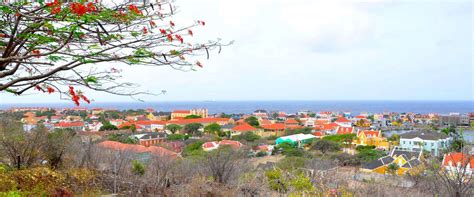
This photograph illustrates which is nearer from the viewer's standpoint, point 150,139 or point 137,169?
point 137,169

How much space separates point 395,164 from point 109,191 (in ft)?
44.9

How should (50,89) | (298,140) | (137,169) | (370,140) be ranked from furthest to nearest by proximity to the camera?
(298,140) → (370,140) → (137,169) → (50,89)

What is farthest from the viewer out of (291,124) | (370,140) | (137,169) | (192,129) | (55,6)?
(291,124)

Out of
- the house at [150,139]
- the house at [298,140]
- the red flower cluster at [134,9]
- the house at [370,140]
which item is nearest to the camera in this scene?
the red flower cluster at [134,9]

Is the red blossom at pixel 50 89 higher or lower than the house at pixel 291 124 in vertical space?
higher

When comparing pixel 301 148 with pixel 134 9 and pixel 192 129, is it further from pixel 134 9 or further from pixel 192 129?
pixel 134 9

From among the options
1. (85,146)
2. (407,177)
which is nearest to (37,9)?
(85,146)

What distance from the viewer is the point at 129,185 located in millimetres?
6543

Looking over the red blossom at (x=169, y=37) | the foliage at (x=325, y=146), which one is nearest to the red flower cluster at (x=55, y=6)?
the red blossom at (x=169, y=37)

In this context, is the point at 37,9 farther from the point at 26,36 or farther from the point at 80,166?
the point at 80,166

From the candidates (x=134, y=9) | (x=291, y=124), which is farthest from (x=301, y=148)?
(x=134, y=9)

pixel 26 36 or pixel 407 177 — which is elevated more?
pixel 26 36

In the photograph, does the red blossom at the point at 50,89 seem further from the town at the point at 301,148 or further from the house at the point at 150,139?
the house at the point at 150,139

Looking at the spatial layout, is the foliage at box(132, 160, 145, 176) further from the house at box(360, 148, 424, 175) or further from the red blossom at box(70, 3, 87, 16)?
the house at box(360, 148, 424, 175)
